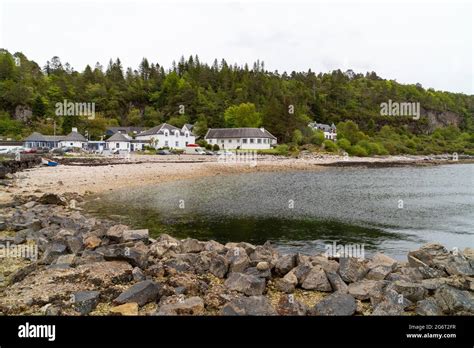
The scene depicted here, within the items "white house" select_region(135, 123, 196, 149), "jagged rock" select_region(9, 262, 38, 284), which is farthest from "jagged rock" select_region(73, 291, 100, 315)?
"white house" select_region(135, 123, 196, 149)

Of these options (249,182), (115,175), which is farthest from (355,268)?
(115,175)

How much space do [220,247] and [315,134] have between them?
93.3 metres

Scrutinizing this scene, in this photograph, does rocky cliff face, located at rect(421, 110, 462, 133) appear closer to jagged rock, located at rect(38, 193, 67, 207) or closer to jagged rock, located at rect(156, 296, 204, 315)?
jagged rock, located at rect(38, 193, 67, 207)

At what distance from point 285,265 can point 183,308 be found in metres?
4.16

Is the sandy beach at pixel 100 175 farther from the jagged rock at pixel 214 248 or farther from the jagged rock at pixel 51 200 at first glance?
the jagged rock at pixel 214 248

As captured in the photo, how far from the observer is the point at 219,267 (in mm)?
10648

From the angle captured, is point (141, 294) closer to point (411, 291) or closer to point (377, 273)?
point (411, 291)

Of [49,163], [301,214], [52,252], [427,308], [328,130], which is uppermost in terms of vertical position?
[328,130]

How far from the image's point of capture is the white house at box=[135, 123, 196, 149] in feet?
288

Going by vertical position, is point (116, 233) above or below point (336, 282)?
above

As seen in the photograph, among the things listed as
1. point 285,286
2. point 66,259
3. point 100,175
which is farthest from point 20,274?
point 100,175

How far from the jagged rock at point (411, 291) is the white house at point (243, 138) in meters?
83.3

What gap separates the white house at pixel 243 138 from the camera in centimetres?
9256
